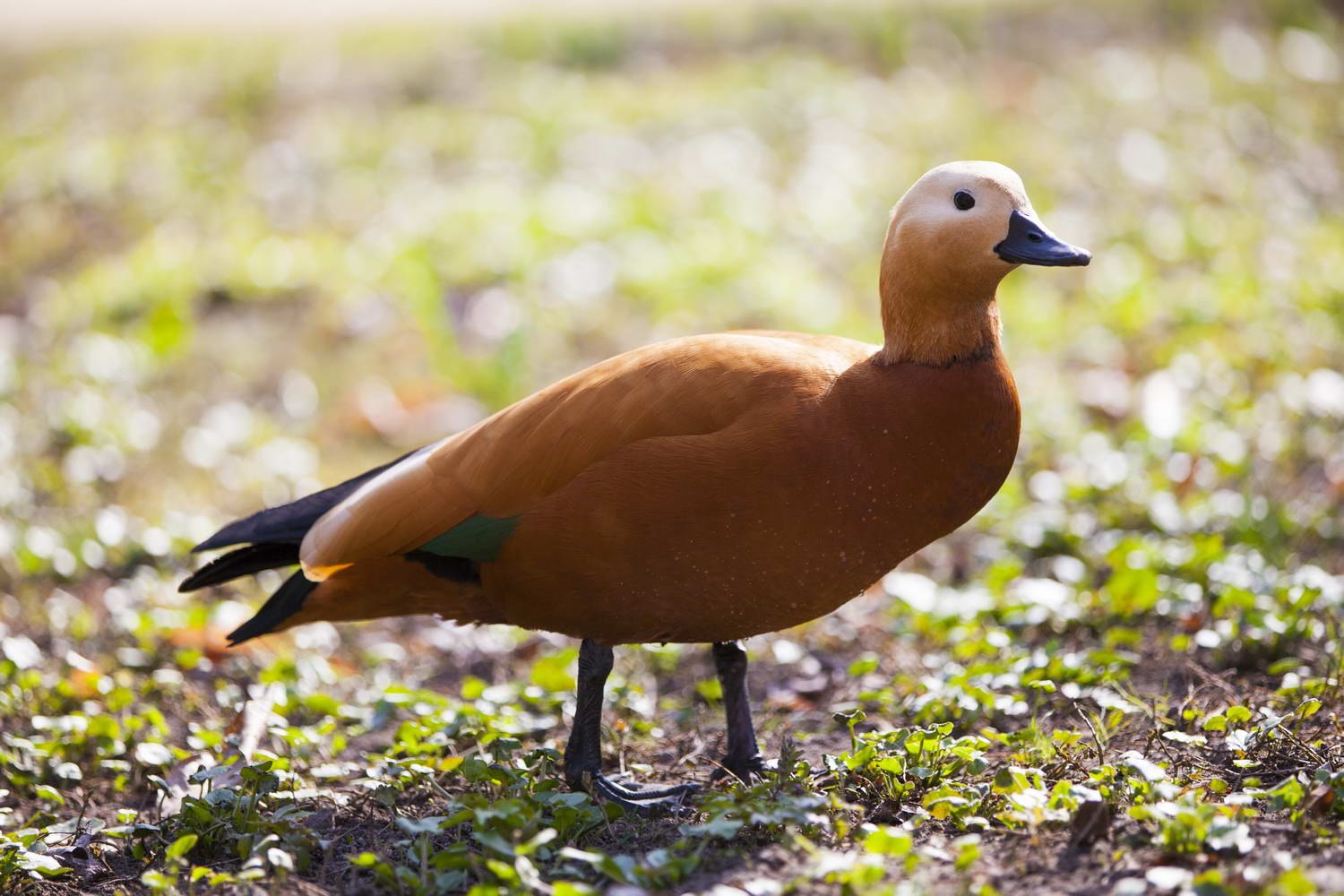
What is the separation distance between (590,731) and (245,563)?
104 centimetres

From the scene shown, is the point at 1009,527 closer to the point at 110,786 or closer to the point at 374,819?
the point at 374,819

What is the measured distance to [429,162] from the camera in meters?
8.66

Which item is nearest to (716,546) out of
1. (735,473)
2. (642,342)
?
(735,473)

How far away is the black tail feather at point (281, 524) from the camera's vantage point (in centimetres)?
353

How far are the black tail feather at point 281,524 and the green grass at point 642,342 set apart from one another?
19.7 inches

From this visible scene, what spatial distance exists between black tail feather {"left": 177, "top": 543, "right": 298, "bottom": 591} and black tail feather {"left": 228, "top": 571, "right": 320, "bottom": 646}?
7 centimetres

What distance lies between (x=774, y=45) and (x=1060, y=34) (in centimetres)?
211

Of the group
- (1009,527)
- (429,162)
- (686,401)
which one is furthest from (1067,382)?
(429,162)

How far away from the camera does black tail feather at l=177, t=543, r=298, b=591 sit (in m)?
3.61

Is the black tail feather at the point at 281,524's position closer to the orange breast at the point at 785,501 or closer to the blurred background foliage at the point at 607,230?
the orange breast at the point at 785,501

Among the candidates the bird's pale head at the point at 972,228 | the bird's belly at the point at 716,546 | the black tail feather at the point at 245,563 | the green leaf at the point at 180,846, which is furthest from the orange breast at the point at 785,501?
the green leaf at the point at 180,846

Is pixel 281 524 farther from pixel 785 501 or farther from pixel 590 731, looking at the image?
pixel 785 501

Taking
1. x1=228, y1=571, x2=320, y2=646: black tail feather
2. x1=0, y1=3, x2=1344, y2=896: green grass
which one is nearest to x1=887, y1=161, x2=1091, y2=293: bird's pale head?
x1=0, y1=3, x2=1344, y2=896: green grass

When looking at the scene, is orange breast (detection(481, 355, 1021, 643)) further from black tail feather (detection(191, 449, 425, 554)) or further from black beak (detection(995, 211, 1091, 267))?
black tail feather (detection(191, 449, 425, 554))
